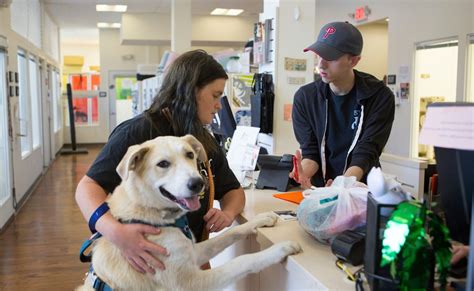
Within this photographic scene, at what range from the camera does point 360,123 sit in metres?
2.27

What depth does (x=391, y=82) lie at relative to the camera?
747cm

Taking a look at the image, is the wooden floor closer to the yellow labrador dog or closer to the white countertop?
the white countertop

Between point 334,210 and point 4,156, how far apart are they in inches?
214

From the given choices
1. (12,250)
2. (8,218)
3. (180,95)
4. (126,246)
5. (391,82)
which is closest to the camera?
(126,246)

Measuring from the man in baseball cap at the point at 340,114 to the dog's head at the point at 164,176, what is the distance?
843 millimetres

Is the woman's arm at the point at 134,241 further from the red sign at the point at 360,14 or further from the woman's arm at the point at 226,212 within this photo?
the red sign at the point at 360,14

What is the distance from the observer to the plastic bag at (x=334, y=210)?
1.36 m

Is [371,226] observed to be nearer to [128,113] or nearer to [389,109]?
[389,109]

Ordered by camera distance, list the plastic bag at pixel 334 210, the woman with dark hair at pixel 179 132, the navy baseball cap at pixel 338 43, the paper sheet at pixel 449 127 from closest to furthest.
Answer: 1. the paper sheet at pixel 449 127
2. the plastic bag at pixel 334 210
3. the woman with dark hair at pixel 179 132
4. the navy baseball cap at pixel 338 43

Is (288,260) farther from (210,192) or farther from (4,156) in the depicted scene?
(4,156)

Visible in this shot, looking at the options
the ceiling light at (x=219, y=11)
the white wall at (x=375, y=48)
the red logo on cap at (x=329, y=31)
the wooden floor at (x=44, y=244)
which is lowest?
the wooden floor at (x=44, y=244)

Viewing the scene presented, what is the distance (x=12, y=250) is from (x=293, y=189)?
3.44 metres

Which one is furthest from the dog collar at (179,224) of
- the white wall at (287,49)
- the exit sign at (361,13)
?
the exit sign at (361,13)

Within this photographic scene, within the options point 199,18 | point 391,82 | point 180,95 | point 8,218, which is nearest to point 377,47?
point 391,82
